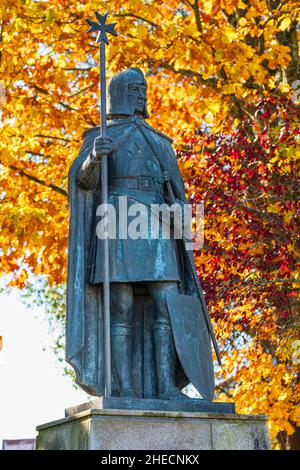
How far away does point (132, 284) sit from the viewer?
26.0 ft

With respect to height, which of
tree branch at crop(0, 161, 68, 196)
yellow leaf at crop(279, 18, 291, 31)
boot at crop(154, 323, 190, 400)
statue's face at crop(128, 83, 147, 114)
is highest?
yellow leaf at crop(279, 18, 291, 31)

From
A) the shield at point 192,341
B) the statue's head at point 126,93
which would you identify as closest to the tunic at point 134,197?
the statue's head at point 126,93

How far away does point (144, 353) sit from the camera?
7.87 metres

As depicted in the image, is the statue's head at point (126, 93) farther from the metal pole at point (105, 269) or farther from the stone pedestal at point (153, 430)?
the stone pedestal at point (153, 430)

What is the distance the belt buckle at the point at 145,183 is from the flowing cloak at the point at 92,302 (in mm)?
272

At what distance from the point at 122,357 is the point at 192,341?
60cm

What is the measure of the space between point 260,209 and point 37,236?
11.9 ft

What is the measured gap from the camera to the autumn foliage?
11961 mm

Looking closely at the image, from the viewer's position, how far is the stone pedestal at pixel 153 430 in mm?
6684

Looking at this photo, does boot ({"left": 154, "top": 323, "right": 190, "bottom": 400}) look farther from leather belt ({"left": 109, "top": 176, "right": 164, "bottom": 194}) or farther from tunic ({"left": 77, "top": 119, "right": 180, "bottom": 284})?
leather belt ({"left": 109, "top": 176, "right": 164, "bottom": 194})

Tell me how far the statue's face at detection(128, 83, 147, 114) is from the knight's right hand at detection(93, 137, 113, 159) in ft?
2.39

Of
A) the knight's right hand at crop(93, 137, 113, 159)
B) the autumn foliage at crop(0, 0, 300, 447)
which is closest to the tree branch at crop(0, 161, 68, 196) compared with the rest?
the autumn foliage at crop(0, 0, 300, 447)

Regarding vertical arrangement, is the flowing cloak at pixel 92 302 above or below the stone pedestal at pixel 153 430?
above

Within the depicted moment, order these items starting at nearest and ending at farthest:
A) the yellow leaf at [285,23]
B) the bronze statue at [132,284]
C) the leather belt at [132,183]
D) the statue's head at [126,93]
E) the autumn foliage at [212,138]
Answer: the bronze statue at [132,284] → the leather belt at [132,183] → the statue's head at [126,93] → the autumn foliage at [212,138] → the yellow leaf at [285,23]
